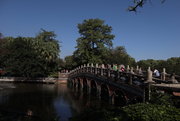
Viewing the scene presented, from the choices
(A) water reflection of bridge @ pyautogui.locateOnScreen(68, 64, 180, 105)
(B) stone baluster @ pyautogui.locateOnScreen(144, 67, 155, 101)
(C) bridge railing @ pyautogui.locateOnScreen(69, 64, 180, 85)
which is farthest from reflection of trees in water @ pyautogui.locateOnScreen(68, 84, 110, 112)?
(B) stone baluster @ pyautogui.locateOnScreen(144, 67, 155, 101)

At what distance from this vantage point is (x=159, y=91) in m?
11.2

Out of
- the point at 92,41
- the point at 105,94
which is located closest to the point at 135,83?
the point at 105,94

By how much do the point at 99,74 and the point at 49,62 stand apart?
31.0 meters

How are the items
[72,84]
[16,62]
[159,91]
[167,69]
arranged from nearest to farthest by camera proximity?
[159,91] → [167,69] → [16,62] → [72,84]

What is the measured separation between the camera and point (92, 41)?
5031cm

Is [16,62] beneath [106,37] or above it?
beneath

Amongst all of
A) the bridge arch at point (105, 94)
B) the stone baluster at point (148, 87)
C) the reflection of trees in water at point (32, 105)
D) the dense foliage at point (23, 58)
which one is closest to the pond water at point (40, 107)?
the reflection of trees in water at point (32, 105)

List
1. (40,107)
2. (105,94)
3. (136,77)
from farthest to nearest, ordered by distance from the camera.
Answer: (105,94) < (40,107) < (136,77)

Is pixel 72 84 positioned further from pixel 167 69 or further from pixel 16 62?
pixel 167 69

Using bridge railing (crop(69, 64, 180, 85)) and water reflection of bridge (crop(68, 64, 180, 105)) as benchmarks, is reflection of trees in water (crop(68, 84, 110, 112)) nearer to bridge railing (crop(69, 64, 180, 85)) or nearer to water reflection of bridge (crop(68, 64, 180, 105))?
water reflection of bridge (crop(68, 64, 180, 105))

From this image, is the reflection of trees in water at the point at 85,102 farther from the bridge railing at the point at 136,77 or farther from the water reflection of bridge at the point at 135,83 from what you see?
the bridge railing at the point at 136,77

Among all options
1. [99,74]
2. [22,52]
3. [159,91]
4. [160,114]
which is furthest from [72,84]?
[160,114]

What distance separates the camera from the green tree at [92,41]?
161 ft

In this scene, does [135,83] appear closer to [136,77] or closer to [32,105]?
[136,77]
